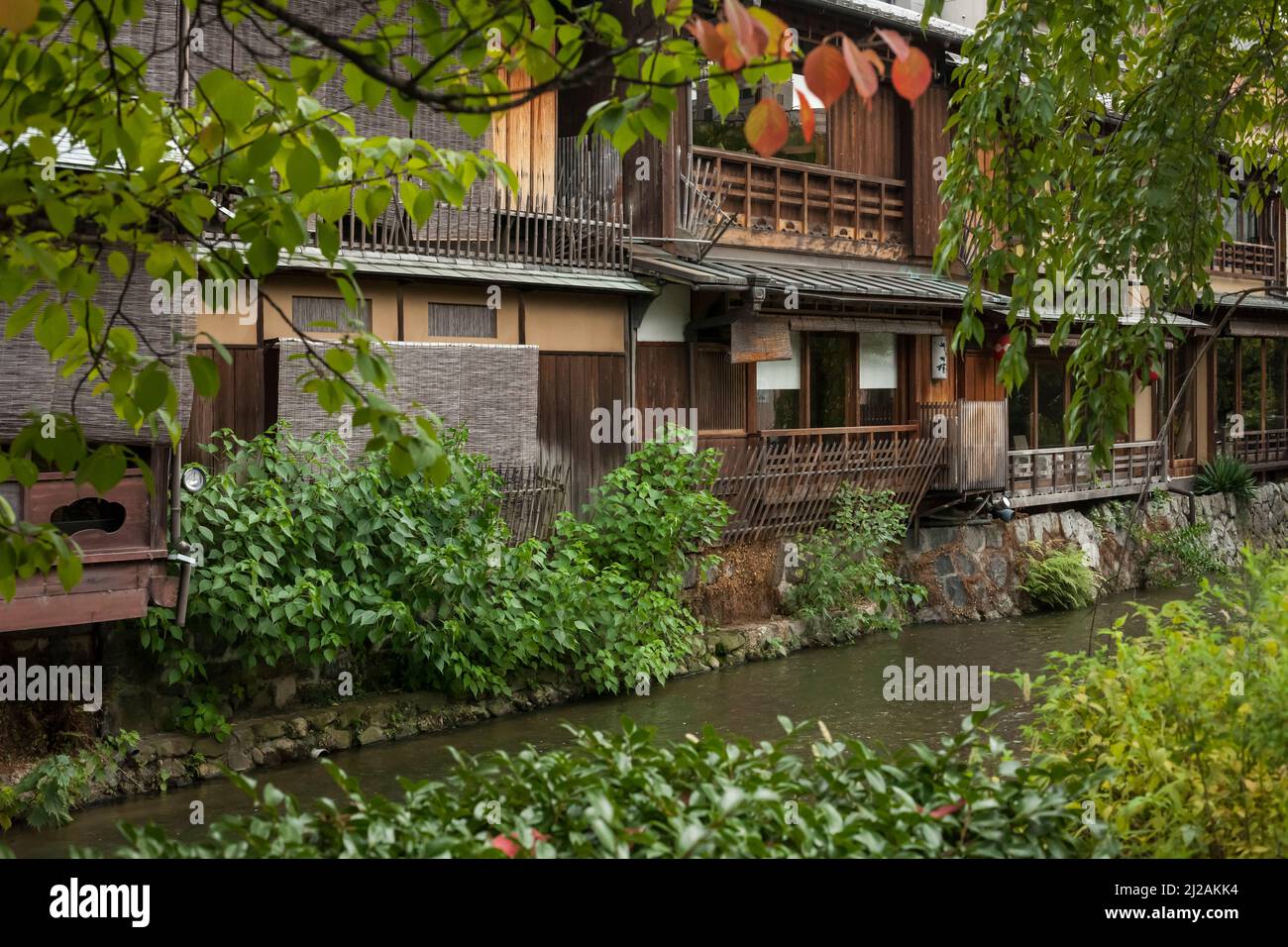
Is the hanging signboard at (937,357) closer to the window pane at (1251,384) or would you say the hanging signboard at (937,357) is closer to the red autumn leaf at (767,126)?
the window pane at (1251,384)

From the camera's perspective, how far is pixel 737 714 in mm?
13609

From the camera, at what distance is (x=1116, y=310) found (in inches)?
311

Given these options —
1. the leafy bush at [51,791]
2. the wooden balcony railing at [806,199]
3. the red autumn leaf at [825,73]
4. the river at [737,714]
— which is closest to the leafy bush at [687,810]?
the red autumn leaf at [825,73]

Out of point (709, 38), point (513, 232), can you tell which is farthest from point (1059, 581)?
point (709, 38)

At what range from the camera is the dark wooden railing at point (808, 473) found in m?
16.9

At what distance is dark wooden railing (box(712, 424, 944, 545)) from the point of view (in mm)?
16859

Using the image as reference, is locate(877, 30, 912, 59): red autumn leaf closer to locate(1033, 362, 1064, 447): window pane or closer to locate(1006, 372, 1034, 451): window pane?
locate(1006, 372, 1034, 451): window pane
